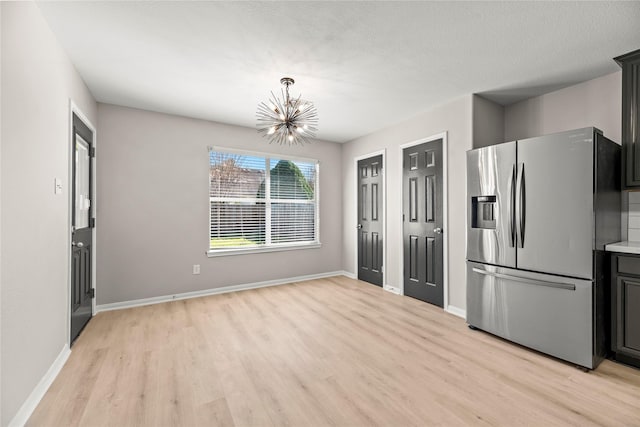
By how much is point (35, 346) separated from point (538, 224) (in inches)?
157

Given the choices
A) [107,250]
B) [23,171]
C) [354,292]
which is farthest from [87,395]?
[354,292]

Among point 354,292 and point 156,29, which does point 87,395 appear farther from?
point 354,292

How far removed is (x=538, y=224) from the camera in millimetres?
2564

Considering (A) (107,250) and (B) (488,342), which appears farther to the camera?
(A) (107,250)

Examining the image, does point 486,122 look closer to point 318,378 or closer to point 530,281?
point 530,281

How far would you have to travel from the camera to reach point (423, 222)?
13.1 feet

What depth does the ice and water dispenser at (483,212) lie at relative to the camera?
2944mm

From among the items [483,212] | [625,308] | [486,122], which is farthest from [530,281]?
[486,122]

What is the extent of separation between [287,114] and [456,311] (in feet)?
9.98

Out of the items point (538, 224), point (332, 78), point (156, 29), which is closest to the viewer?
point (156, 29)

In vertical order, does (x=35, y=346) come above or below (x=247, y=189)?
below


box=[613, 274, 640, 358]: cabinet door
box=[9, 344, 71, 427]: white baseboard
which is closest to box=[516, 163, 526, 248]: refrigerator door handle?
box=[613, 274, 640, 358]: cabinet door

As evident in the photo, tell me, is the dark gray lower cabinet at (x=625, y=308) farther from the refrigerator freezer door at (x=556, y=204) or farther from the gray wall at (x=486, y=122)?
the gray wall at (x=486, y=122)

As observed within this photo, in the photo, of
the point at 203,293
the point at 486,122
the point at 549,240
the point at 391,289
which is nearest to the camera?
the point at 549,240
